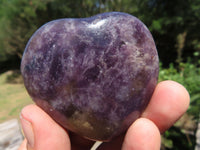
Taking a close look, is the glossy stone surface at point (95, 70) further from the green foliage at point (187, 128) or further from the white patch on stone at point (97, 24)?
the green foliage at point (187, 128)

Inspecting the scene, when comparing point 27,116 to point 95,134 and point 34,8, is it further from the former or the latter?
point 34,8

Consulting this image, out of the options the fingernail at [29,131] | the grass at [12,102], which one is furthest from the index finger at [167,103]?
the grass at [12,102]

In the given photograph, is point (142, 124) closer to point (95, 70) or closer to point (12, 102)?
point (95, 70)

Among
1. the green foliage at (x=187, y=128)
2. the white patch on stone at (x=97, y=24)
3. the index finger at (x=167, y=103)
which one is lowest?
the green foliage at (x=187, y=128)

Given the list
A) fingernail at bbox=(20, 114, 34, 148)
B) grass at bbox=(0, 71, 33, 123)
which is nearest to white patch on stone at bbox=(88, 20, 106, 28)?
fingernail at bbox=(20, 114, 34, 148)

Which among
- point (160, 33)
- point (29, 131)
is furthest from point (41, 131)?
point (160, 33)
